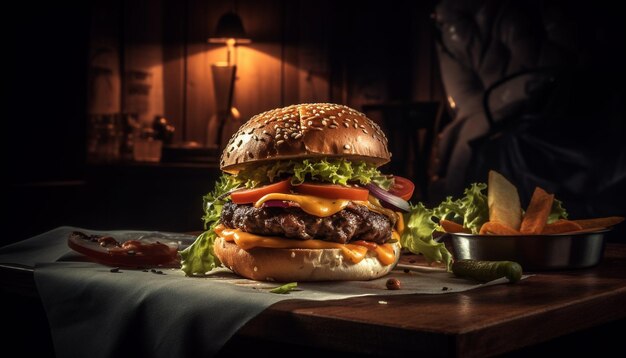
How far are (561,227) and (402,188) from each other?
1.35 feet

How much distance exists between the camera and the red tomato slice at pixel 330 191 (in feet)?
7.40

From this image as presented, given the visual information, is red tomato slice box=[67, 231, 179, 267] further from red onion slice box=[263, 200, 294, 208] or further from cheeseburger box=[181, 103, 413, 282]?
red onion slice box=[263, 200, 294, 208]

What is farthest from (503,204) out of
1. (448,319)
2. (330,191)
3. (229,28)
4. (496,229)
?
(229,28)

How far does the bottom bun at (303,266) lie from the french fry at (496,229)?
316mm

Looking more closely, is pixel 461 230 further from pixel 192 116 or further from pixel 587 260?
pixel 192 116

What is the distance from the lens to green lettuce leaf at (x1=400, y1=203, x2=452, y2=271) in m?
2.47

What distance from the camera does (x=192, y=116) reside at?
7.45 m

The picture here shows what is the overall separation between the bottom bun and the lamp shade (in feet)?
14.9

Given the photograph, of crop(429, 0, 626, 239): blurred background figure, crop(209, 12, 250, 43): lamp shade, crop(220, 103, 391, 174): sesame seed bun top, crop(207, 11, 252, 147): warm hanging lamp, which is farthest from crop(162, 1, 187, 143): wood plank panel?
crop(220, 103, 391, 174): sesame seed bun top

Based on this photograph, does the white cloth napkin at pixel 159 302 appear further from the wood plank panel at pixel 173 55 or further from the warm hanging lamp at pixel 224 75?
the wood plank panel at pixel 173 55

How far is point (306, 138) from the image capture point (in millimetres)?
2297

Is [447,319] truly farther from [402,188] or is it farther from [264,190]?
[402,188]

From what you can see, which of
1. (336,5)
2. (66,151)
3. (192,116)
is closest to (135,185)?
(66,151)

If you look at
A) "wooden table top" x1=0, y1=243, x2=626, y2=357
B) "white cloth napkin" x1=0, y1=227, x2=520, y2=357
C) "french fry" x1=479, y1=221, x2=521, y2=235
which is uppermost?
"french fry" x1=479, y1=221, x2=521, y2=235
